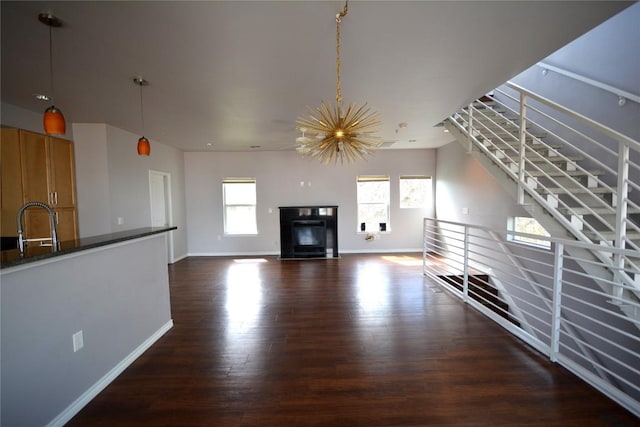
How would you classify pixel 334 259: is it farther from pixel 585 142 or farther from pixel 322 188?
pixel 585 142

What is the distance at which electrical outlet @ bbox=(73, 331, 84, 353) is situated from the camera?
5.68 ft

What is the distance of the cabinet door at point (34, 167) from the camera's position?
10.5 feet

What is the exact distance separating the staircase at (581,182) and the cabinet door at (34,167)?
581 cm

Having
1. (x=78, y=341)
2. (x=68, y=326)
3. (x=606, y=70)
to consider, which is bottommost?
(x=78, y=341)

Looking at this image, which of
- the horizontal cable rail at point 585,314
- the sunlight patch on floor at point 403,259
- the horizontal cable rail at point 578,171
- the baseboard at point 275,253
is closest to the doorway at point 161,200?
the baseboard at point 275,253

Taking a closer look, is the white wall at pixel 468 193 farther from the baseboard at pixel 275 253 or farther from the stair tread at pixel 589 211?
the baseboard at pixel 275 253

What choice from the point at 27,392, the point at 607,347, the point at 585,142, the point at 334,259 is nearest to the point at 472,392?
the point at 607,347

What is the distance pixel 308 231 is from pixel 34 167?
460cm

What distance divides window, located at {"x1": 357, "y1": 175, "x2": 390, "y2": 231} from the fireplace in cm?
80

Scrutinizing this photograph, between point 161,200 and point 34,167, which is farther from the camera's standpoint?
point 161,200

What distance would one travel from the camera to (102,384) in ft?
6.28

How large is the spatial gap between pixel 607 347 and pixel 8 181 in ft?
23.6

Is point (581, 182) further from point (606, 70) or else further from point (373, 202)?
point (373, 202)

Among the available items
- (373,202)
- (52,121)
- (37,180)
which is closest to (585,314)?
(373,202)
